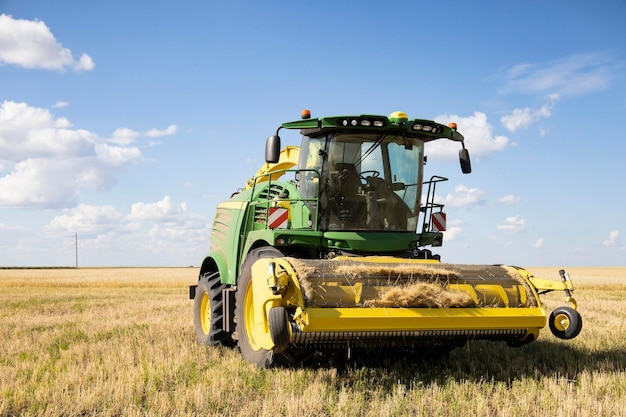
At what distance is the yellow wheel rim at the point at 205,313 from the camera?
8039 millimetres

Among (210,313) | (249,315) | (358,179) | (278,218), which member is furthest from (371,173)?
(210,313)

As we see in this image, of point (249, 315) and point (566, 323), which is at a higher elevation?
point (249, 315)

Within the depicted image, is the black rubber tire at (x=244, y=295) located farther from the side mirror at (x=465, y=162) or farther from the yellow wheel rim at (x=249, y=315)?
the side mirror at (x=465, y=162)

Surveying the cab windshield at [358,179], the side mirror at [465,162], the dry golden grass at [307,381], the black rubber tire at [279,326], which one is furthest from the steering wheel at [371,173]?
the black rubber tire at [279,326]

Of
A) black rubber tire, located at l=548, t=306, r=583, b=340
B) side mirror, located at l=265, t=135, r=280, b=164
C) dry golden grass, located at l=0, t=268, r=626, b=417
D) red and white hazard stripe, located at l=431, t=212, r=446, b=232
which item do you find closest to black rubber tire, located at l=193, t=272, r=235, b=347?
dry golden grass, located at l=0, t=268, r=626, b=417

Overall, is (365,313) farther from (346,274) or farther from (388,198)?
(388,198)

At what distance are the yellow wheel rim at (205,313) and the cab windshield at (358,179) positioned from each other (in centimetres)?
239

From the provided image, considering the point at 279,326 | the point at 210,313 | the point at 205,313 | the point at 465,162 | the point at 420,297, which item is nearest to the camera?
the point at 279,326

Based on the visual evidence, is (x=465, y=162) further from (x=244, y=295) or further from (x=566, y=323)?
(x=244, y=295)

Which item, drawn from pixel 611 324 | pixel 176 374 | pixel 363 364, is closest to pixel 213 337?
pixel 176 374

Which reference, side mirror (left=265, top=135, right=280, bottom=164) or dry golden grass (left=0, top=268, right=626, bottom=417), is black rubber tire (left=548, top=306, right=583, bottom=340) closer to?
dry golden grass (left=0, top=268, right=626, bottom=417)

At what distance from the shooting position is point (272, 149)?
5.91m

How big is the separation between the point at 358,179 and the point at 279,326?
238cm

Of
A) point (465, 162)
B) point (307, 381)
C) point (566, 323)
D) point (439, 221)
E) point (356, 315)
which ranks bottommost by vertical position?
point (307, 381)
